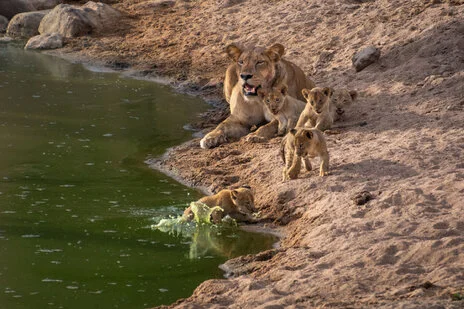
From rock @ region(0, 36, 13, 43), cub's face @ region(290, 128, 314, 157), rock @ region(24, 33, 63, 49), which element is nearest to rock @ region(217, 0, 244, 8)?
rock @ region(24, 33, 63, 49)

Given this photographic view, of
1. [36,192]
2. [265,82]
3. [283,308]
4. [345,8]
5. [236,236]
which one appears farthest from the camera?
[345,8]

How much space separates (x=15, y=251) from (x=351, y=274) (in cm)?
302

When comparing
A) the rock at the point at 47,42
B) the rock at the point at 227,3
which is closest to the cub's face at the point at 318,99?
the rock at the point at 227,3

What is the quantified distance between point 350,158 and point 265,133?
7.15 ft

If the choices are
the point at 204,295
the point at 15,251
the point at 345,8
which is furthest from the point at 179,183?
the point at 345,8

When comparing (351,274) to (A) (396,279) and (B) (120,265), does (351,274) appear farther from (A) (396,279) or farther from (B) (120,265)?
(B) (120,265)

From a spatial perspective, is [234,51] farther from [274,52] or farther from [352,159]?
[352,159]

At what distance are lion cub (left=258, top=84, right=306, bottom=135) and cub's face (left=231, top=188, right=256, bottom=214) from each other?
8.39 ft

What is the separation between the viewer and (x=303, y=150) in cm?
1015

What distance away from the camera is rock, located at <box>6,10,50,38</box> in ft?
76.4

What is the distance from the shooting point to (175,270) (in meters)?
8.72

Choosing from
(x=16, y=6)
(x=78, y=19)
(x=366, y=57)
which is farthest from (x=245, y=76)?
(x=16, y=6)

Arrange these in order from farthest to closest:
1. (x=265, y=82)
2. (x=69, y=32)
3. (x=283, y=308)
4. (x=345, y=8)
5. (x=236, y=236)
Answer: (x=69, y=32) < (x=345, y=8) < (x=265, y=82) < (x=236, y=236) < (x=283, y=308)

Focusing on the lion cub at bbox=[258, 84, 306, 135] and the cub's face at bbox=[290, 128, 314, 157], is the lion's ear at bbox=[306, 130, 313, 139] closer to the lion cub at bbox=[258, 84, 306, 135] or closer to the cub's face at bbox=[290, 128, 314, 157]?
the cub's face at bbox=[290, 128, 314, 157]
